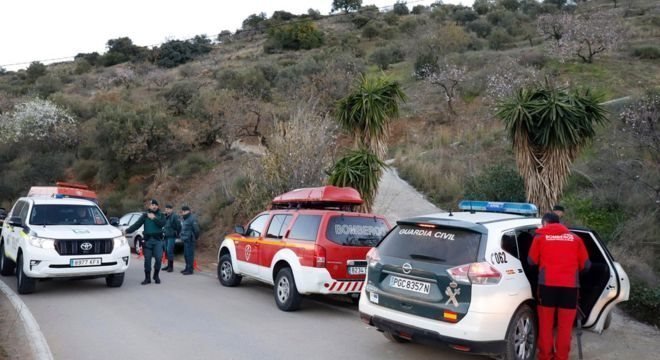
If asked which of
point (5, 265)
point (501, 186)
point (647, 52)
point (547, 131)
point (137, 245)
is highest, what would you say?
point (647, 52)

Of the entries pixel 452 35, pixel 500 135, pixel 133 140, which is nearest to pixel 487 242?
pixel 500 135

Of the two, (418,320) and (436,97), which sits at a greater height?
(436,97)

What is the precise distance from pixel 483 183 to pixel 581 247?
24.0ft

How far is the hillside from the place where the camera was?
13492 mm

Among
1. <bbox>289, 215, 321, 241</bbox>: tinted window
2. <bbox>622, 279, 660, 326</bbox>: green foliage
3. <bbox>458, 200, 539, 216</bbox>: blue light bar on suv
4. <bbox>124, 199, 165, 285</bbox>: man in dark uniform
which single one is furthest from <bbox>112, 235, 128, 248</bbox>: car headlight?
<bbox>622, 279, 660, 326</bbox>: green foliage

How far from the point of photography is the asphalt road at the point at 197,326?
6703 mm

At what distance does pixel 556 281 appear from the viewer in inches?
230

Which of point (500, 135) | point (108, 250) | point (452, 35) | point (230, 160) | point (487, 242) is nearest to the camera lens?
point (487, 242)

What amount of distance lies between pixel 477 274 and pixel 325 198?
4400 millimetres

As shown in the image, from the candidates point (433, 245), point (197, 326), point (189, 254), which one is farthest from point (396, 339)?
Answer: point (189, 254)

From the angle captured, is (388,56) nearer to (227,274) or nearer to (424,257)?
(227,274)

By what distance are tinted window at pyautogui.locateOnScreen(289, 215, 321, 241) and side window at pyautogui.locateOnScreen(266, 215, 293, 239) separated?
1.04 feet

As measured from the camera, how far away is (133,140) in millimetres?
27734

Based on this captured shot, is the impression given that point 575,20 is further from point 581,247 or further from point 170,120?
point 581,247
